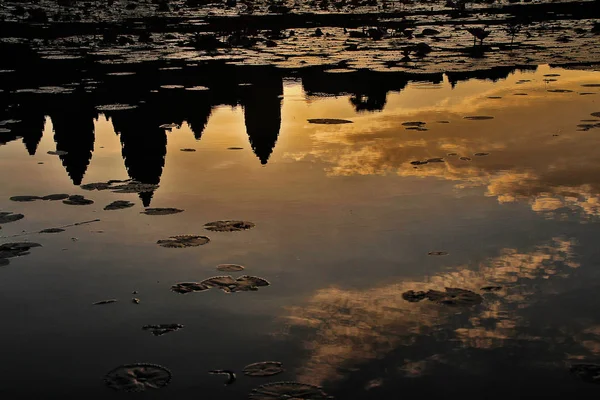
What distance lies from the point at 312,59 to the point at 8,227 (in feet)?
60.3

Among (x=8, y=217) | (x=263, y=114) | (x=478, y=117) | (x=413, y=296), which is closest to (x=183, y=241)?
(x=8, y=217)

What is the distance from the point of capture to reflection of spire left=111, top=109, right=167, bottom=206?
11.4m

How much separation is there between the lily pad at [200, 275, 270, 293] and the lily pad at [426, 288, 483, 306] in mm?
1480

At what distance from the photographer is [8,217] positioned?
9.52 m

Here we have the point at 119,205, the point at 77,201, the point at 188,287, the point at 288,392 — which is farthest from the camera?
the point at 77,201

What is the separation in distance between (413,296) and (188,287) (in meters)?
2.00

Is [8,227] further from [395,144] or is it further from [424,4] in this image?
[424,4]

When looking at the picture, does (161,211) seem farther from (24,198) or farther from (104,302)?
(104,302)

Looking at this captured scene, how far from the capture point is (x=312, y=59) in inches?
1041

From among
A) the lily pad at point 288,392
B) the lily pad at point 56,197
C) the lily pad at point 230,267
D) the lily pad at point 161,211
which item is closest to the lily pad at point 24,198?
the lily pad at point 56,197

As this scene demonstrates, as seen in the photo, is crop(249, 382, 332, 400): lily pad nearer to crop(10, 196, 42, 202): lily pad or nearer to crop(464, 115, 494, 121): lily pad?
crop(10, 196, 42, 202): lily pad

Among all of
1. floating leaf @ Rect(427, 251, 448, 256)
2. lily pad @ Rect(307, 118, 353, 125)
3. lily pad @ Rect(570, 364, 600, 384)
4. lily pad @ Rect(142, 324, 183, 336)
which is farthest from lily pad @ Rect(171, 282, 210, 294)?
lily pad @ Rect(307, 118, 353, 125)

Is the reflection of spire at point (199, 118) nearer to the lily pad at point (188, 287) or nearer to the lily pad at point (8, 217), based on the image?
the lily pad at point (8, 217)

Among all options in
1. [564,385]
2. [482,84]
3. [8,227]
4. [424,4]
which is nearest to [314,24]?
[424,4]
